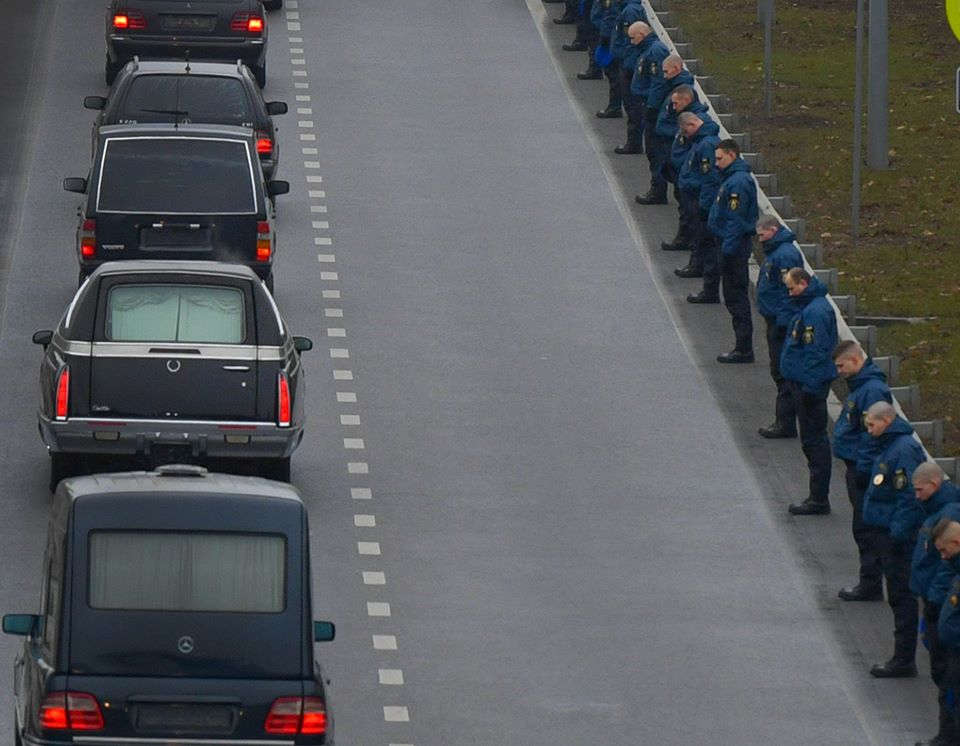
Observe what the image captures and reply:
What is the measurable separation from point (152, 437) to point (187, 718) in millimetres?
6071

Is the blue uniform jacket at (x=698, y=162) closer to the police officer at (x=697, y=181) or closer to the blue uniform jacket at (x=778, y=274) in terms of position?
the police officer at (x=697, y=181)

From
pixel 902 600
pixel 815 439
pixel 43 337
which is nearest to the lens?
pixel 902 600

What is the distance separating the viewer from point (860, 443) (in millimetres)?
20406

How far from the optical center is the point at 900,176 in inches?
1414

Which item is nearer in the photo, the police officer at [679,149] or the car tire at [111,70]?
the police officer at [679,149]

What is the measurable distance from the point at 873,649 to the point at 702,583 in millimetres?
1503

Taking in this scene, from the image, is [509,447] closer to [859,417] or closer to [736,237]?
[736,237]

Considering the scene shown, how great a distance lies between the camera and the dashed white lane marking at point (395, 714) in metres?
18.1

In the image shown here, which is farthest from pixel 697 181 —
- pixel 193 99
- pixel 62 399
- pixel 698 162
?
pixel 62 399

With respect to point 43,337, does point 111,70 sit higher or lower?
lower

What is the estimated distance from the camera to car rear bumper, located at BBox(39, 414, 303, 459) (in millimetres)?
21047

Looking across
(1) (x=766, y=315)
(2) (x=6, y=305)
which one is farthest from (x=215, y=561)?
(2) (x=6, y=305)

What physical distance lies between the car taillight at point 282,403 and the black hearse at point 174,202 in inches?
184

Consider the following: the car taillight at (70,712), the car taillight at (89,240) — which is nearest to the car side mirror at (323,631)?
the car taillight at (70,712)
